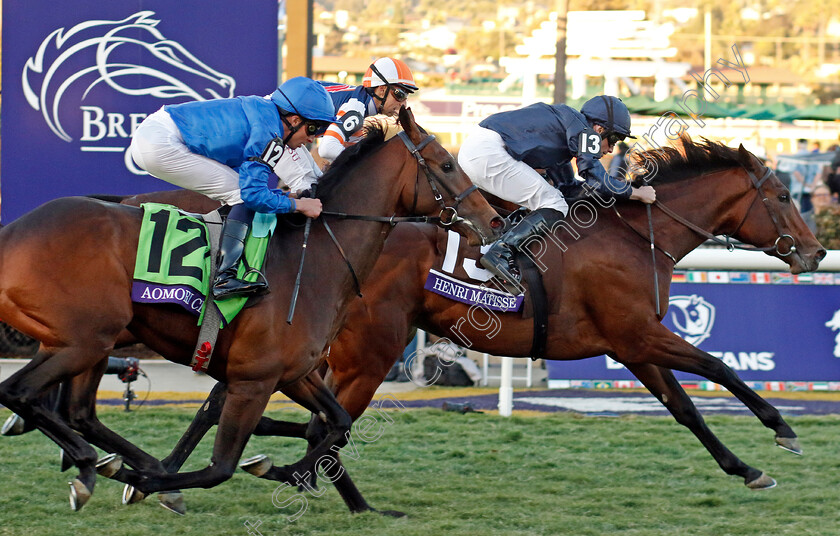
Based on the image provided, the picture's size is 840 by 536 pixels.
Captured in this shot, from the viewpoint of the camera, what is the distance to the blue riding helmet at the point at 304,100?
13.1 feet

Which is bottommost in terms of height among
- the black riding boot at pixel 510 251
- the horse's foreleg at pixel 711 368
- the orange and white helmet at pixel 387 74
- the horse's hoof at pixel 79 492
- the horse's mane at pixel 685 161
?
the horse's hoof at pixel 79 492

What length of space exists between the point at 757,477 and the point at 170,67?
510cm

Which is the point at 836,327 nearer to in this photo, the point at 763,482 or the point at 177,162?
the point at 763,482

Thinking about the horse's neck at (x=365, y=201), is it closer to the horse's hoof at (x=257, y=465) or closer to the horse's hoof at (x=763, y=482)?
the horse's hoof at (x=257, y=465)

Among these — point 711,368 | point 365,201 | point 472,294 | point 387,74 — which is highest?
point 387,74

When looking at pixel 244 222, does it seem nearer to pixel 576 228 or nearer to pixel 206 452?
pixel 576 228

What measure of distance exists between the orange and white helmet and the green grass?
2.01 metres

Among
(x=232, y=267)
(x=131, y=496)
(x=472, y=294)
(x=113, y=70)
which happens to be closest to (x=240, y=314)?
(x=232, y=267)

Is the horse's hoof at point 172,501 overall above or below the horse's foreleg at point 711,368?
below

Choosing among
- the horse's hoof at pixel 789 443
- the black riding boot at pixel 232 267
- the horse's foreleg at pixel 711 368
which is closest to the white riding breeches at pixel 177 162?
the black riding boot at pixel 232 267

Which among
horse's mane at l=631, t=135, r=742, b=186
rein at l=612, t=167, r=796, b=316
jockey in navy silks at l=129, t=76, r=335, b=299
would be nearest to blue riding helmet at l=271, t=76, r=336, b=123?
jockey in navy silks at l=129, t=76, r=335, b=299

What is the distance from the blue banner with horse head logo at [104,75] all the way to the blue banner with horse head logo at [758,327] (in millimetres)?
3347

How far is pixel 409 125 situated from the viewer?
159 inches

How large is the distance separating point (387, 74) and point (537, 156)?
0.85 metres
